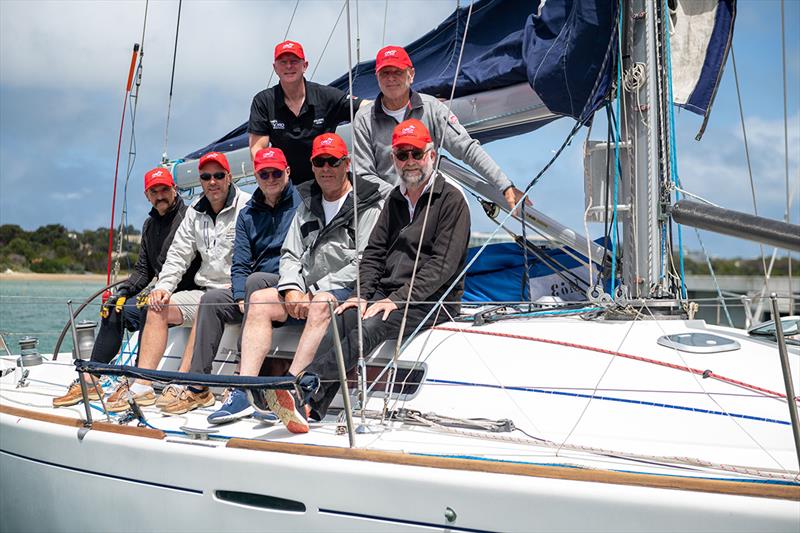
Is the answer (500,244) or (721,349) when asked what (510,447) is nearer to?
(721,349)

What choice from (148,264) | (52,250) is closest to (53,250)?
(52,250)

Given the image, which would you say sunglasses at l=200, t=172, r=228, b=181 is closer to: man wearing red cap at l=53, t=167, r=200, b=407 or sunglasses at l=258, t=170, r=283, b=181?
sunglasses at l=258, t=170, r=283, b=181

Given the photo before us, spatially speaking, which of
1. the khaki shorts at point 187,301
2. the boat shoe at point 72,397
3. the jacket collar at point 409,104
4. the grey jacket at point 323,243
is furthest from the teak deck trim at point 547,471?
the jacket collar at point 409,104

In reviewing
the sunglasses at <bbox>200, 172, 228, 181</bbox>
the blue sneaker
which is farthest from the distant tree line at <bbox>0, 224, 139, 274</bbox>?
the blue sneaker

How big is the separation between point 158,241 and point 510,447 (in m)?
2.97

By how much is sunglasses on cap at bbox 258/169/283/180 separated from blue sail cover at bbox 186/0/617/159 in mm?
1517

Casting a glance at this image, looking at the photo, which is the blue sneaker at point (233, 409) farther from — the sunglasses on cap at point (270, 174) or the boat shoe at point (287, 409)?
the sunglasses on cap at point (270, 174)

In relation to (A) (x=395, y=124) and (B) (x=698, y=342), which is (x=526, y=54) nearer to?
(A) (x=395, y=124)

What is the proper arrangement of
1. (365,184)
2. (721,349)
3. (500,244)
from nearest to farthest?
(721,349), (365,184), (500,244)

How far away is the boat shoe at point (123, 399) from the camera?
3.61 metres

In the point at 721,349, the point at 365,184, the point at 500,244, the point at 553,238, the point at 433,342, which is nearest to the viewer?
the point at 721,349

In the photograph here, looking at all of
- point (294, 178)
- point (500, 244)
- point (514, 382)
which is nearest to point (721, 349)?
point (514, 382)

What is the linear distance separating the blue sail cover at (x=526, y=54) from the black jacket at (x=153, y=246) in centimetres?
186

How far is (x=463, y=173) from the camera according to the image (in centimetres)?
489
